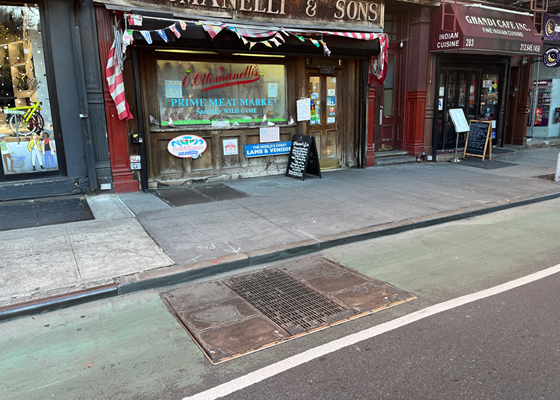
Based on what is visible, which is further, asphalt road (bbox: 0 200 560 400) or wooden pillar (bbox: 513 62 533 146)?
wooden pillar (bbox: 513 62 533 146)

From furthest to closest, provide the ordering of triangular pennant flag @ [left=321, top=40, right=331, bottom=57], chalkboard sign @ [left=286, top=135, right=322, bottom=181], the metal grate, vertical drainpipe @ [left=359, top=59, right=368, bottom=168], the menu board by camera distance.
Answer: the menu board < vertical drainpipe @ [left=359, top=59, right=368, bottom=168] < chalkboard sign @ [left=286, top=135, right=322, bottom=181] < triangular pennant flag @ [left=321, top=40, right=331, bottom=57] < the metal grate

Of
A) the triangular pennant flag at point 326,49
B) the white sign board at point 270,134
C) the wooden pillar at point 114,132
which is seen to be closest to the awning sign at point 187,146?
the wooden pillar at point 114,132

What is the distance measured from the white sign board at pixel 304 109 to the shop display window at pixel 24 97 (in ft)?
17.9

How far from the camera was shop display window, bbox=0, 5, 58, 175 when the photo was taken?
7730mm

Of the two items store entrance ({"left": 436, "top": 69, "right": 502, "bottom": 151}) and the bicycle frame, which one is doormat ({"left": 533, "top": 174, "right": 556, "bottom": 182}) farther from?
the bicycle frame

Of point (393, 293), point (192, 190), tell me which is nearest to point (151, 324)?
point (393, 293)

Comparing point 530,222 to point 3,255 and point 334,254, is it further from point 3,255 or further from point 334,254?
point 3,255

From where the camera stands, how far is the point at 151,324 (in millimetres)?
4016

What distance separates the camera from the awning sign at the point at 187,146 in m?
9.32

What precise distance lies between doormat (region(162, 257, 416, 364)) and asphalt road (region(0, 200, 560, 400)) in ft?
0.40

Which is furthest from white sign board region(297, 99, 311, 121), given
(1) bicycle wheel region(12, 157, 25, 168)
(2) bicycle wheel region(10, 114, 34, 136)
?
(1) bicycle wheel region(12, 157, 25, 168)

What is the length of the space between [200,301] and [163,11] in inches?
249

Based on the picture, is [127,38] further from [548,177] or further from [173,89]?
[548,177]

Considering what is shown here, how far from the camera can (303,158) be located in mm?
10062
